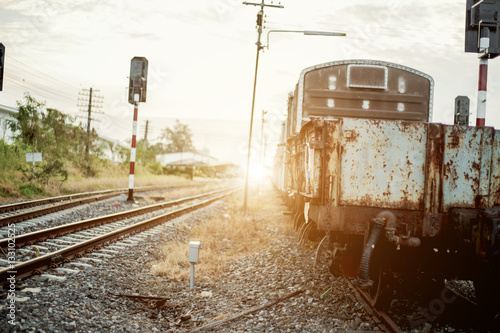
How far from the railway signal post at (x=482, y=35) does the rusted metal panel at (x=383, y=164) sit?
3482mm

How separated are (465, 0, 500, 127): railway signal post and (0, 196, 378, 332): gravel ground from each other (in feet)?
14.3

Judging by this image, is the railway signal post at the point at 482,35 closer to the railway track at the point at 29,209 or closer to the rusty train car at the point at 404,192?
the rusty train car at the point at 404,192

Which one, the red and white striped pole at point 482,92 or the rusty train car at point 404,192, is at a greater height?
the red and white striped pole at point 482,92

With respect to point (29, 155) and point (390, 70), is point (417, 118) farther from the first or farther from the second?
point (29, 155)

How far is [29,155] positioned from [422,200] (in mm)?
16811

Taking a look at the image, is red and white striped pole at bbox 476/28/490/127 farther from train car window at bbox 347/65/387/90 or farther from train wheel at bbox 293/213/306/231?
train wheel at bbox 293/213/306/231

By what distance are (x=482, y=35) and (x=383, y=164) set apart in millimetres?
4194

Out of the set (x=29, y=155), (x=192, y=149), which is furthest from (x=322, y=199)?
(x=192, y=149)

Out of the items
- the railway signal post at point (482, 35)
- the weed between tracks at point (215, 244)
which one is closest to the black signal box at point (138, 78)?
the weed between tracks at point (215, 244)

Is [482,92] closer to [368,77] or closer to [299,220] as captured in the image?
[368,77]

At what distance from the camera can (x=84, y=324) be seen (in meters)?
4.27

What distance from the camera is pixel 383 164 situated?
4.56m

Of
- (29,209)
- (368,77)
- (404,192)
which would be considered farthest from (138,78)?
(404,192)

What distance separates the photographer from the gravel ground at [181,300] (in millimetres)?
4355
